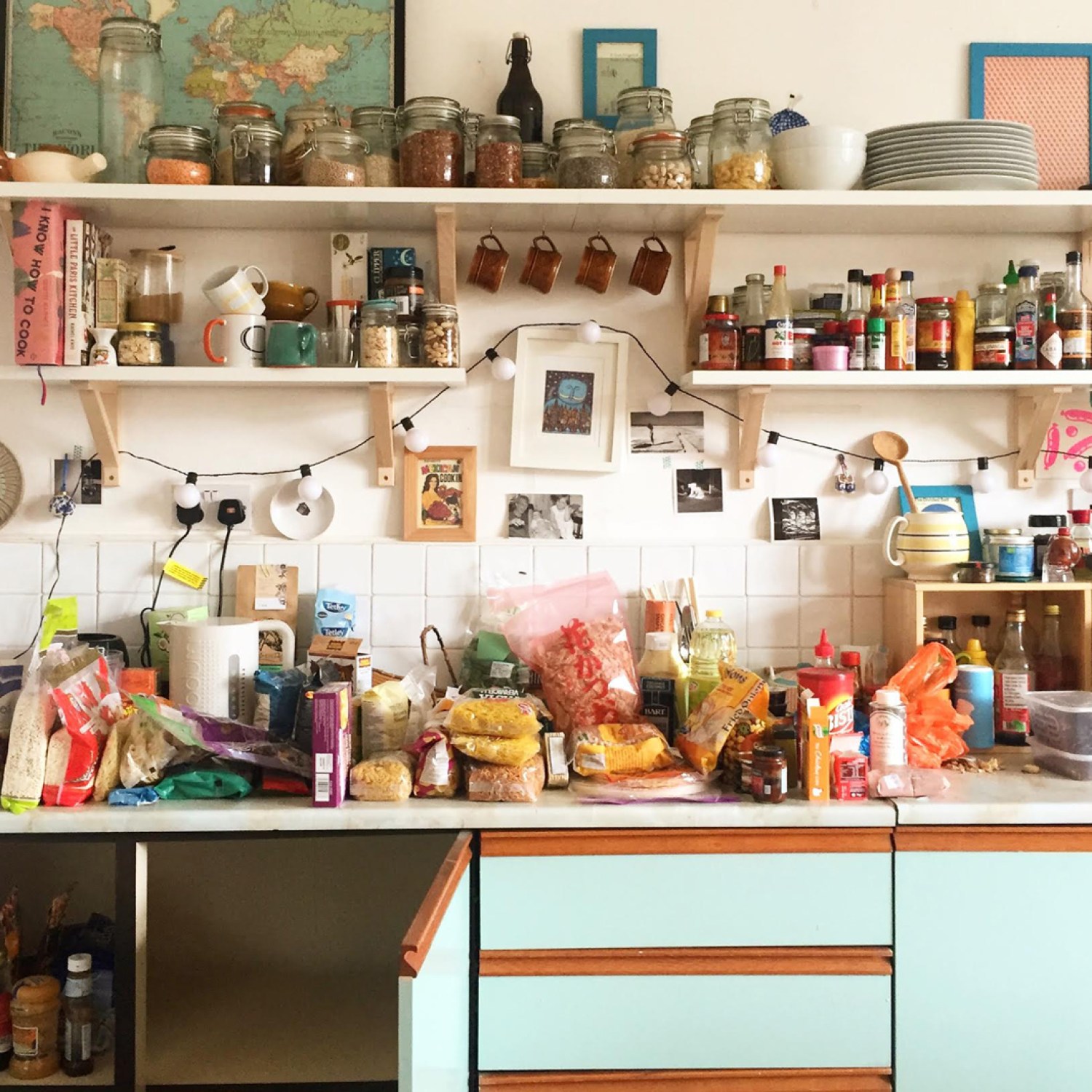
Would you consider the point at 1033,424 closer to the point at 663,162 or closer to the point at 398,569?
the point at 663,162

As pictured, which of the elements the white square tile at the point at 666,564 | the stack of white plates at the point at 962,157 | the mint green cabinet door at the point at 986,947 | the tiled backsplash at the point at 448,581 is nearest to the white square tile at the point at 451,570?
the tiled backsplash at the point at 448,581

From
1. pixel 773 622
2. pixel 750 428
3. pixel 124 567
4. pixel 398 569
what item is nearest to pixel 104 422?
pixel 124 567

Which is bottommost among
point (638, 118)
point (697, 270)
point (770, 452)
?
point (770, 452)

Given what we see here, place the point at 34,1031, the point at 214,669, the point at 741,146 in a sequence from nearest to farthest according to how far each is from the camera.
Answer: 1. the point at 34,1031
2. the point at 214,669
3. the point at 741,146

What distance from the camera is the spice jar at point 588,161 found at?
2121 mm

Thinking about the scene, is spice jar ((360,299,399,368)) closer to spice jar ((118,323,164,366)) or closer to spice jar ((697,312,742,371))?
spice jar ((118,323,164,366))

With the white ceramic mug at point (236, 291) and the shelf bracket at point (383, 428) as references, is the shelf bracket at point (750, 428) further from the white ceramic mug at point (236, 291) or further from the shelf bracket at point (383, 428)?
the white ceramic mug at point (236, 291)

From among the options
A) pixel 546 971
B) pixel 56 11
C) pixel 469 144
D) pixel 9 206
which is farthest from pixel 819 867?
pixel 56 11

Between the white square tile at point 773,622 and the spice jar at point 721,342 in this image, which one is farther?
the white square tile at point 773,622

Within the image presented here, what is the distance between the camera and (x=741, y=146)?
2.14m

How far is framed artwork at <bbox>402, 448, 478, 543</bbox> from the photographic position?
2357 mm

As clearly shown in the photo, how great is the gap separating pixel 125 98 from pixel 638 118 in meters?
1.03

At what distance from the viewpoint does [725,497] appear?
2410 millimetres

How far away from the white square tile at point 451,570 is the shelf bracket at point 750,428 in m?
0.62
